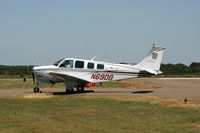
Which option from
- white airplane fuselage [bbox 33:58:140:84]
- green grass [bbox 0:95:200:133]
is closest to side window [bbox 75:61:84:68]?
white airplane fuselage [bbox 33:58:140:84]

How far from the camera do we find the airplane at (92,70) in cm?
2300

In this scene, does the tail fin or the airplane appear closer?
the airplane

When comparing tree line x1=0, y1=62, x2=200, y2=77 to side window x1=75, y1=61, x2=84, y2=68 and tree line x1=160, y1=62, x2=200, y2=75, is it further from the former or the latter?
side window x1=75, y1=61, x2=84, y2=68

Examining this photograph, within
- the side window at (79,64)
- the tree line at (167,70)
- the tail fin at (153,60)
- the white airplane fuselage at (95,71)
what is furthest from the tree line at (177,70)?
the side window at (79,64)

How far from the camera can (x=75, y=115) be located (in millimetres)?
12062

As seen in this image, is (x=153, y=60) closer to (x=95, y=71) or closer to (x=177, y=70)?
(x=95, y=71)

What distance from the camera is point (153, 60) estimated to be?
77.0ft

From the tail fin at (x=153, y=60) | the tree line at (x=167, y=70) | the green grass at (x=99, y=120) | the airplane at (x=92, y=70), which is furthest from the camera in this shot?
the tree line at (x=167, y=70)

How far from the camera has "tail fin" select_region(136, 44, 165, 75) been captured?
923 inches

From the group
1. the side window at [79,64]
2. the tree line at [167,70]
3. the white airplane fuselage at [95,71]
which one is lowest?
the tree line at [167,70]

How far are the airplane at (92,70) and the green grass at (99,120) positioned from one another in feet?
29.3

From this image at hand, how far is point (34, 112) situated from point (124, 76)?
11520mm

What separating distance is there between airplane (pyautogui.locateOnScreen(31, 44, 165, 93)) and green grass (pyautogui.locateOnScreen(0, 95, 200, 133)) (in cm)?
Answer: 892

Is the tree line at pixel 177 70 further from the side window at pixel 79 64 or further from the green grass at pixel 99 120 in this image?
the green grass at pixel 99 120
